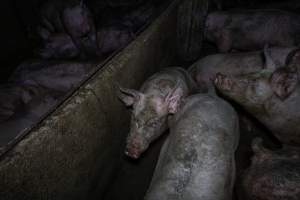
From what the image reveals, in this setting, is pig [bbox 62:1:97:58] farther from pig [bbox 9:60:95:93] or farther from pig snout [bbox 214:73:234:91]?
pig snout [bbox 214:73:234:91]

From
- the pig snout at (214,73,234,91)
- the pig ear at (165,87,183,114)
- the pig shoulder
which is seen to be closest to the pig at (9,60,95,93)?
the pig shoulder

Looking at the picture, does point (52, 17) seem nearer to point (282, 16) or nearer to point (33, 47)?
point (33, 47)

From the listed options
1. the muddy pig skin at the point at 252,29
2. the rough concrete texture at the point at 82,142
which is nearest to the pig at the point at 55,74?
the rough concrete texture at the point at 82,142

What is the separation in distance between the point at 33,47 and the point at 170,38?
3.63 m

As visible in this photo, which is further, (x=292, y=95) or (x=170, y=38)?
(x=170, y=38)

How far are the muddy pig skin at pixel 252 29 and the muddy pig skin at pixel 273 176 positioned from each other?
8.16ft

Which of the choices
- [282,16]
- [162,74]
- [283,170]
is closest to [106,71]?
[162,74]

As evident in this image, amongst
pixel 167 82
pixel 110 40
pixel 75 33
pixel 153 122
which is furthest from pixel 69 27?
pixel 153 122

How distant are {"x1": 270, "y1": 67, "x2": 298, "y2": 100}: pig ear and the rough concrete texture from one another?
177 cm

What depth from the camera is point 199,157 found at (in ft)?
8.25

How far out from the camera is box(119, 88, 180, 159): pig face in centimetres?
303

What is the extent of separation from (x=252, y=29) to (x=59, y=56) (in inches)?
159

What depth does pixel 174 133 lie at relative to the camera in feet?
9.57

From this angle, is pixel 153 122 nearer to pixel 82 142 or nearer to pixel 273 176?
Answer: pixel 82 142
